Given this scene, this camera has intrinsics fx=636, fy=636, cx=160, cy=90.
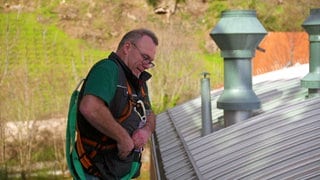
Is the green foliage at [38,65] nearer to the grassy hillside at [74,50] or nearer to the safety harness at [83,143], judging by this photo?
the grassy hillside at [74,50]

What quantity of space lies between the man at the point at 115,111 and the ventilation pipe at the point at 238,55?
256 centimetres

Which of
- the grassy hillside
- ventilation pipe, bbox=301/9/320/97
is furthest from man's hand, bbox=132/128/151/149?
the grassy hillside

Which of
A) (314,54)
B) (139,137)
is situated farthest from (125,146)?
(314,54)

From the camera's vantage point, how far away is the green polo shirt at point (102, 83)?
8.09 ft

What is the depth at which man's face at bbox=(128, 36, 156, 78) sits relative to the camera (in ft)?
8.66

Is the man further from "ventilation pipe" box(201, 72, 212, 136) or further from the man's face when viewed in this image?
"ventilation pipe" box(201, 72, 212, 136)

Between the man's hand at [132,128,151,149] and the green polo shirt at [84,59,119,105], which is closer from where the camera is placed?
the green polo shirt at [84,59,119,105]

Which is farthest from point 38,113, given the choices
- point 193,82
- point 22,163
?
point 193,82

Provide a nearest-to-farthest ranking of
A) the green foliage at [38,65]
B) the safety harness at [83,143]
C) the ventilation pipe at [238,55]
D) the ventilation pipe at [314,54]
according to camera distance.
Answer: the safety harness at [83,143], the ventilation pipe at [238,55], the ventilation pipe at [314,54], the green foliage at [38,65]

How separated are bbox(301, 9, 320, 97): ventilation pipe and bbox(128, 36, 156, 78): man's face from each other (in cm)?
315

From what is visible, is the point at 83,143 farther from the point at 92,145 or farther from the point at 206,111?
the point at 206,111

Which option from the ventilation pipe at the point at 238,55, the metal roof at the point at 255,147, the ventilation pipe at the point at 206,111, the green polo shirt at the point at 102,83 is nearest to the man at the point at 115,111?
the green polo shirt at the point at 102,83

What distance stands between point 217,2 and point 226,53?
2001 cm

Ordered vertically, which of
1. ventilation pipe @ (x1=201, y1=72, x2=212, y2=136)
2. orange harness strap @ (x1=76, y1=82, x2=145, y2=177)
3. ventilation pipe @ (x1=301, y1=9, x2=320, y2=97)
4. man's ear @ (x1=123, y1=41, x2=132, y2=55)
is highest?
man's ear @ (x1=123, y1=41, x2=132, y2=55)
